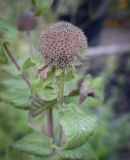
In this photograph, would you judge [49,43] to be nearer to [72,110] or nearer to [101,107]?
[72,110]

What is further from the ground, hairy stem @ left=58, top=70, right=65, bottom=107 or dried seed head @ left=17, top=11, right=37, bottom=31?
dried seed head @ left=17, top=11, right=37, bottom=31

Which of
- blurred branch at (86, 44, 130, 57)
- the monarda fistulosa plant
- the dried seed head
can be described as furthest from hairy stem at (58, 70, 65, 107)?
blurred branch at (86, 44, 130, 57)

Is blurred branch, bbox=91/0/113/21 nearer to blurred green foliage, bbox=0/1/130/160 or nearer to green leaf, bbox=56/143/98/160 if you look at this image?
blurred green foliage, bbox=0/1/130/160

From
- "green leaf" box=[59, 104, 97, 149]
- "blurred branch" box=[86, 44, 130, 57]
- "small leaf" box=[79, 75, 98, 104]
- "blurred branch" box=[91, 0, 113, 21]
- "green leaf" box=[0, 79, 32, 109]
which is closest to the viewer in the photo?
"green leaf" box=[59, 104, 97, 149]

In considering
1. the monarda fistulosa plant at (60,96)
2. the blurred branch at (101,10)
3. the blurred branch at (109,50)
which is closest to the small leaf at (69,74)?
the monarda fistulosa plant at (60,96)

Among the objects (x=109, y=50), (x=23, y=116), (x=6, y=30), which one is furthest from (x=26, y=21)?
(x=109, y=50)

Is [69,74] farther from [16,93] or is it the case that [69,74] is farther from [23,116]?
[23,116]

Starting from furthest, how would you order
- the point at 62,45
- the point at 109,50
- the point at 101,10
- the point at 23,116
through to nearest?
the point at 109,50
the point at 101,10
the point at 23,116
the point at 62,45
